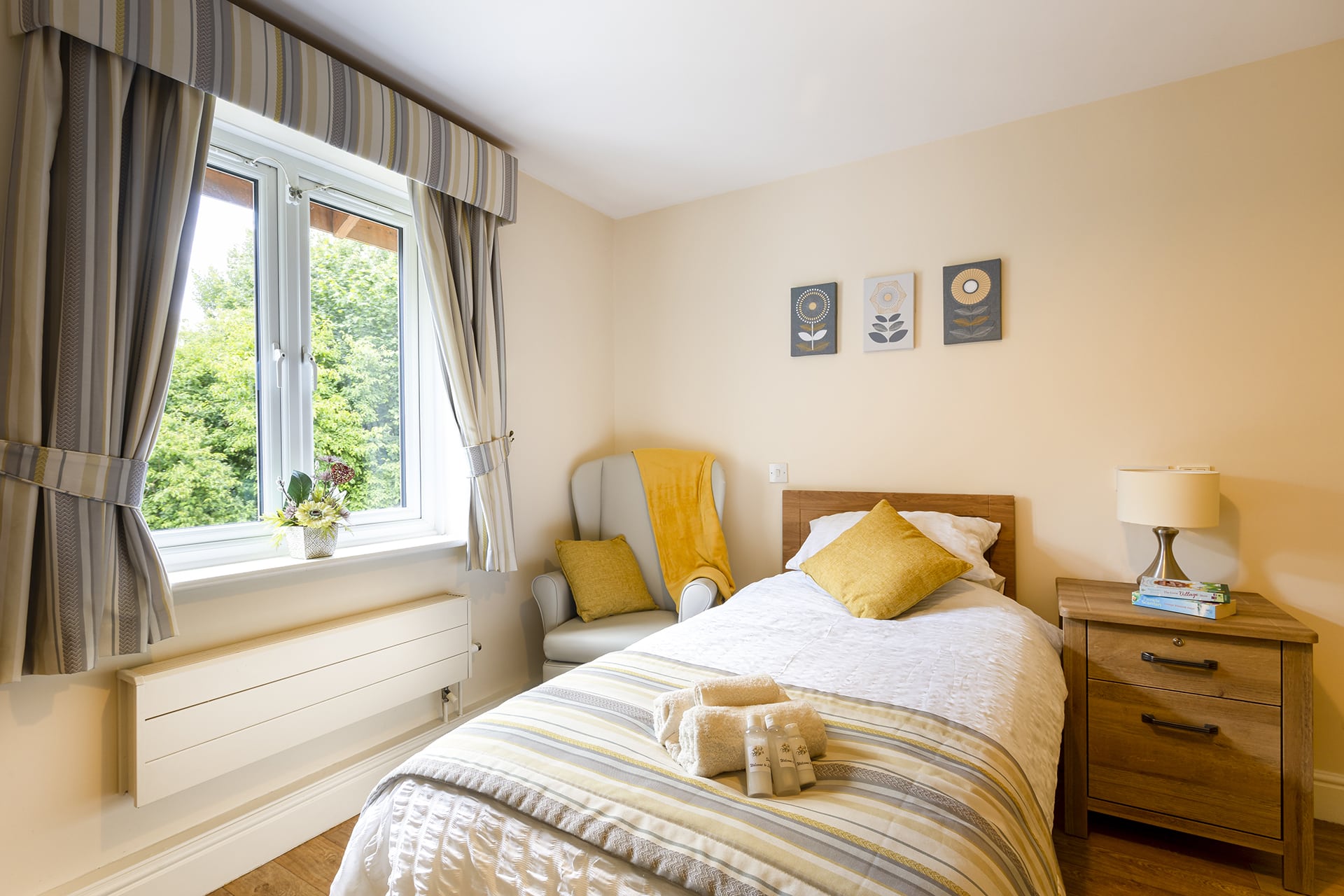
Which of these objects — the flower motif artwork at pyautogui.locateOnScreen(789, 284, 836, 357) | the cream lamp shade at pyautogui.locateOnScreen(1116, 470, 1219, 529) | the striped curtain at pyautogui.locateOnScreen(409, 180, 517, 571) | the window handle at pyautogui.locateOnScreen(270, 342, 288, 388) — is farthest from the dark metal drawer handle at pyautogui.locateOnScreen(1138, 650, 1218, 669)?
the window handle at pyautogui.locateOnScreen(270, 342, 288, 388)

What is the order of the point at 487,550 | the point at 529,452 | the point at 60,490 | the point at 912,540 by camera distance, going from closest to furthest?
the point at 60,490
the point at 912,540
the point at 487,550
the point at 529,452

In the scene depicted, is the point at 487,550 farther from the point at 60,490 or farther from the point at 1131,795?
the point at 1131,795

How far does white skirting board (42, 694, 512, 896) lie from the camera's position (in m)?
1.75

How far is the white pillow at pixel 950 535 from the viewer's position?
99.2 inches

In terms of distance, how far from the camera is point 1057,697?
1.83 meters

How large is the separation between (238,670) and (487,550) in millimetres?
966

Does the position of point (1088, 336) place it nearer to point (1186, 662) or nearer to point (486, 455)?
point (1186, 662)

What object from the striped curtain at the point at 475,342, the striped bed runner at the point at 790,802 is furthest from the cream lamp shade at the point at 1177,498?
the striped curtain at the point at 475,342

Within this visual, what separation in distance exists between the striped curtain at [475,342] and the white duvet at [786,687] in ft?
3.29

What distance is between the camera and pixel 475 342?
8.86ft

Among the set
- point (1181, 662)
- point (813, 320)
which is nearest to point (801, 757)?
point (1181, 662)

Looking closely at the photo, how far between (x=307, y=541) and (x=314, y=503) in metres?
0.13

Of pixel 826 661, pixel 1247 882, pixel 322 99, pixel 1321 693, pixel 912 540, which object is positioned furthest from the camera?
pixel 912 540

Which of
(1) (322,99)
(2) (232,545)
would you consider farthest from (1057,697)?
(1) (322,99)
